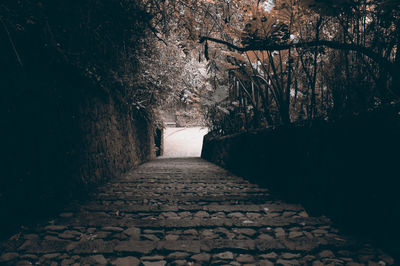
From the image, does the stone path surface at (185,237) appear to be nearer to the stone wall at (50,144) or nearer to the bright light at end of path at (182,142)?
the stone wall at (50,144)

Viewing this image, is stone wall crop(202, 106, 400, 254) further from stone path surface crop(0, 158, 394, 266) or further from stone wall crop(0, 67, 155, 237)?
stone wall crop(0, 67, 155, 237)

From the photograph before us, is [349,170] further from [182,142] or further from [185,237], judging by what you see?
[182,142]

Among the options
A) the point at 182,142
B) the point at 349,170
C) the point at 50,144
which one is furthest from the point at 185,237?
the point at 182,142

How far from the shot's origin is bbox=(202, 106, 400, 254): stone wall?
1526 mm

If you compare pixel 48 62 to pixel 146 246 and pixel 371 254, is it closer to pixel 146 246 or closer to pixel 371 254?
pixel 146 246

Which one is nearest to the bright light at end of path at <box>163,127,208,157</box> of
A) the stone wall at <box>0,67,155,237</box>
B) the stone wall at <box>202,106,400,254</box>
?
the stone wall at <box>0,67,155,237</box>

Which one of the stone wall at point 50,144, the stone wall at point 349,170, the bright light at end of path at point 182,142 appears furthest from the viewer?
the bright light at end of path at point 182,142

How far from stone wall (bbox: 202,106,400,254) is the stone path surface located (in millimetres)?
134

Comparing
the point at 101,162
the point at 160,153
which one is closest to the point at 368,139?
the point at 101,162

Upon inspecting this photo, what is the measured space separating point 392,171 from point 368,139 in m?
A: 0.26

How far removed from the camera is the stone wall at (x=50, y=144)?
73.4 inches

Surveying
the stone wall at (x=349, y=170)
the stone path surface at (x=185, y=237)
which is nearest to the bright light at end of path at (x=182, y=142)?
the stone wall at (x=349, y=170)

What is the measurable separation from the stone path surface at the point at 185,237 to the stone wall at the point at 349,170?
0.13m

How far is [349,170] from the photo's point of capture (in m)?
1.88
